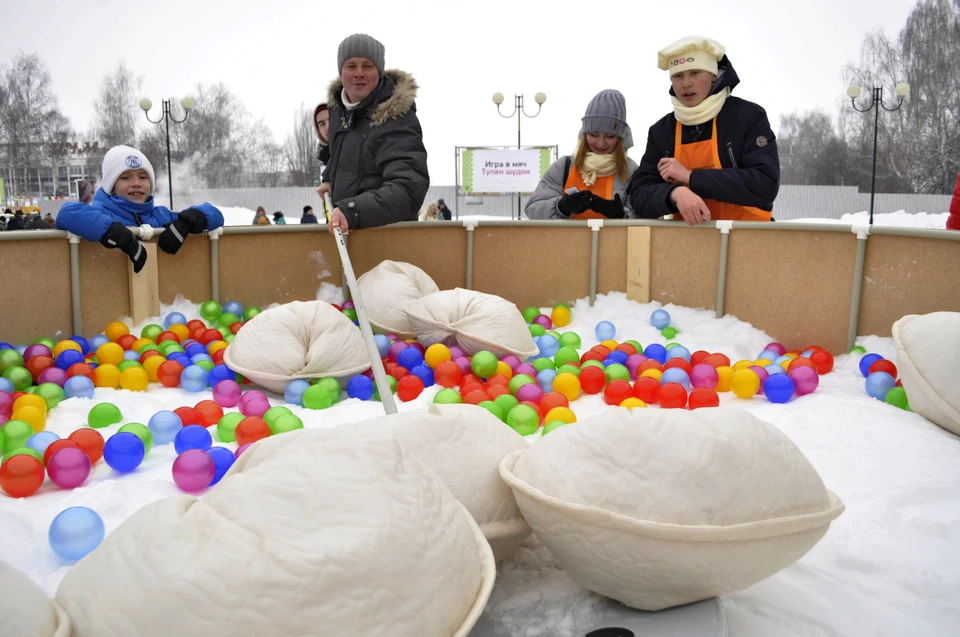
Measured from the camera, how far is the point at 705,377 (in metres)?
3.07

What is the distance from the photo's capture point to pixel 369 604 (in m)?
1.04

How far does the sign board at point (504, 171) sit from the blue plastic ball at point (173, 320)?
6987 mm

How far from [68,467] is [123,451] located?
0.16 meters

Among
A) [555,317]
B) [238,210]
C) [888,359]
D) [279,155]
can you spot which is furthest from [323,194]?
[279,155]

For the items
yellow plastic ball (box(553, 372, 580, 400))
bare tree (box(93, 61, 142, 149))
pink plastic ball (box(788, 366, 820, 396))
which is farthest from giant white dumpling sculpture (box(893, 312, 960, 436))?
bare tree (box(93, 61, 142, 149))

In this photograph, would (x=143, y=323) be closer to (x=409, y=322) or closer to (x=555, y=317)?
(x=409, y=322)

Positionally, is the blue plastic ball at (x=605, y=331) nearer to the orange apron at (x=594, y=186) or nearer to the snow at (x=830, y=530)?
the orange apron at (x=594, y=186)

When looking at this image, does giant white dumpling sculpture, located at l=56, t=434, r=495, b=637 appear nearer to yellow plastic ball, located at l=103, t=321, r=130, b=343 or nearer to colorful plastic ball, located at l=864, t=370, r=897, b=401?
colorful plastic ball, located at l=864, t=370, r=897, b=401

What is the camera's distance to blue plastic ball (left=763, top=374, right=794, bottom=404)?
9.41 ft

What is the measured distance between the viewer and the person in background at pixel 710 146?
387 cm

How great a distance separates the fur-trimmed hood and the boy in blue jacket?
1.02 metres

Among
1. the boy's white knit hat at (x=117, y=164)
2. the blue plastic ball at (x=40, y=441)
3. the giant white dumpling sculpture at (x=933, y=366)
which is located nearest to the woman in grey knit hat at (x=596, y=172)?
the giant white dumpling sculpture at (x=933, y=366)

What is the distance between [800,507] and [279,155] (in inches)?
733

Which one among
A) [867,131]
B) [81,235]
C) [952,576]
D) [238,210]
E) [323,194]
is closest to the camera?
[952,576]
